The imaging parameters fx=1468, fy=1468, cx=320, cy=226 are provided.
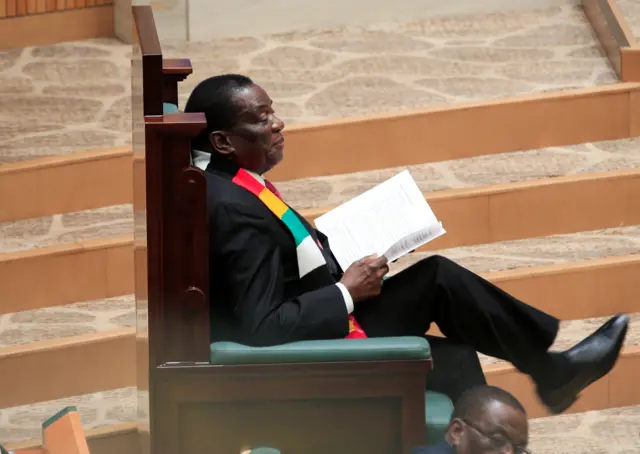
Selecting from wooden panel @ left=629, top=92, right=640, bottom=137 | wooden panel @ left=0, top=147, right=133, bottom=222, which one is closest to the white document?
wooden panel @ left=0, top=147, right=133, bottom=222

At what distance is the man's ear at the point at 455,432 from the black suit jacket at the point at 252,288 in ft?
1.09

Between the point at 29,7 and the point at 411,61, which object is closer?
the point at 411,61

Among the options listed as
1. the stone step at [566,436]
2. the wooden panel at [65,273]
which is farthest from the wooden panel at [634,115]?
the wooden panel at [65,273]

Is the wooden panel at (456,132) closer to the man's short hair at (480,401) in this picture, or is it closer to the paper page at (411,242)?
the paper page at (411,242)

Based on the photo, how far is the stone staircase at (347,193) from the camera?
445cm

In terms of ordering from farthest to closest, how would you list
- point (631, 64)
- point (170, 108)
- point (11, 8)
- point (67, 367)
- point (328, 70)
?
point (11, 8)
point (328, 70)
point (631, 64)
point (67, 367)
point (170, 108)

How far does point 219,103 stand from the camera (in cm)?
341

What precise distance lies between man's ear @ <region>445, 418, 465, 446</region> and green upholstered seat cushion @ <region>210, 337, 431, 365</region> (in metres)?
0.15

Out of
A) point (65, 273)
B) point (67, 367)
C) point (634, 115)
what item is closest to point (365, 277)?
point (67, 367)

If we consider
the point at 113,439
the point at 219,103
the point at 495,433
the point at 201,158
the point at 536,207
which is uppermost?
the point at 219,103

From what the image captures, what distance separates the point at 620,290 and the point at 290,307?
1.94 m

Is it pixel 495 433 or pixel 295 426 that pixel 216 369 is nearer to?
pixel 295 426

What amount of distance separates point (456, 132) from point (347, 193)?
0.55m

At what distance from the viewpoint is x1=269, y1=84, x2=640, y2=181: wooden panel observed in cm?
536
